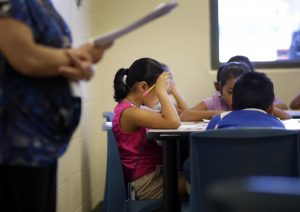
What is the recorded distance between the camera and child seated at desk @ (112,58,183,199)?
205 centimetres

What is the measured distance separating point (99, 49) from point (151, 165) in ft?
3.97

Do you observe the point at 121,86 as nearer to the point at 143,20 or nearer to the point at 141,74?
the point at 141,74

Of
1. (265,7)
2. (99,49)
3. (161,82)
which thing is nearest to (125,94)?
(161,82)

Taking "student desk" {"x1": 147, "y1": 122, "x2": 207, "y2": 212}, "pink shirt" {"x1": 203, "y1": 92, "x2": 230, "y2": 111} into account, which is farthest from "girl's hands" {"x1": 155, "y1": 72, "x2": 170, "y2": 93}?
"pink shirt" {"x1": 203, "y1": 92, "x2": 230, "y2": 111}

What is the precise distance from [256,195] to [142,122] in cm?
98

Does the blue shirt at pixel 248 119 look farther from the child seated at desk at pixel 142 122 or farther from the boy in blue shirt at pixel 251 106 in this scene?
the child seated at desk at pixel 142 122

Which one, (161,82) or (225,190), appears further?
(161,82)

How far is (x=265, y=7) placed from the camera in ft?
11.3

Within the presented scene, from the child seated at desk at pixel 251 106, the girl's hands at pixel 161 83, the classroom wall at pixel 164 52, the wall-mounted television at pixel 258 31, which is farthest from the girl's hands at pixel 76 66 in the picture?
the wall-mounted television at pixel 258 31

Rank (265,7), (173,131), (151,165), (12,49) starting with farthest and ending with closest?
(265,7) → (151,165) → (173,131) → (12,49)

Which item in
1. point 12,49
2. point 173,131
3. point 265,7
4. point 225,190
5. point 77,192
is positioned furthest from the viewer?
point 265,7

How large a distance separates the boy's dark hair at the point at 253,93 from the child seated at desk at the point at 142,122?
0.40 metres

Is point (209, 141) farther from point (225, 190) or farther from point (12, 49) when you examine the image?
point (12, 49)

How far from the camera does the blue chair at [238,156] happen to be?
1.32 m
